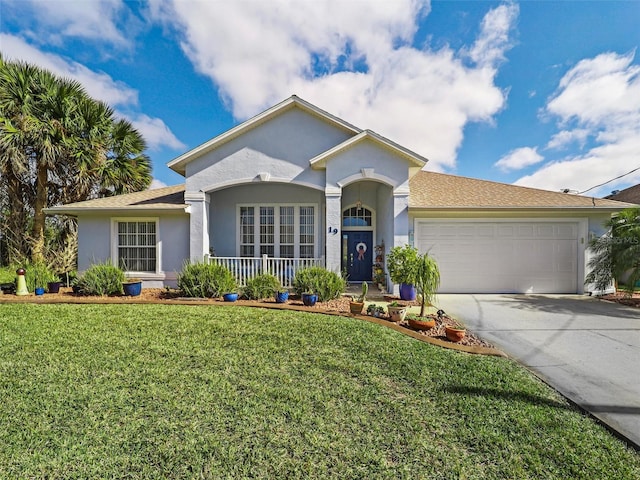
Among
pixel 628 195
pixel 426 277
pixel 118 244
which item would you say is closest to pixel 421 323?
pixel 426 277

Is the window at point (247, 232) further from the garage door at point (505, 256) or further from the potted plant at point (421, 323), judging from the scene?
the potted plant at point (421, 323)

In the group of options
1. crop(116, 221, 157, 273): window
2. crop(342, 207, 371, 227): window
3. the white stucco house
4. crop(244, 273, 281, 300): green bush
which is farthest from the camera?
crop(342, 207, 371, 227): window

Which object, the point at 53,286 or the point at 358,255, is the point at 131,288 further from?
the point at 358,255

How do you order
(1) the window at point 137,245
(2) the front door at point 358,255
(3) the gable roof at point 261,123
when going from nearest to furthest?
1. (3) the gable roof at point 261,123
2. (1) the window at point 137,245
3. (2) the front door at point 358,255

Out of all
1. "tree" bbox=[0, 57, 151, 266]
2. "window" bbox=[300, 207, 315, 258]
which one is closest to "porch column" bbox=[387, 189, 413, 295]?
"window" bbox=[300, 207, 315, 258]

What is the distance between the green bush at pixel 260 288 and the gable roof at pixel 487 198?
5.69 metres

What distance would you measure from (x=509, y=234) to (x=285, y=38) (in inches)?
441

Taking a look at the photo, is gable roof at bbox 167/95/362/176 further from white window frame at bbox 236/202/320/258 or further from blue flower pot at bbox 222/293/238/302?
blue flower pot at bbox 222/293/238/302

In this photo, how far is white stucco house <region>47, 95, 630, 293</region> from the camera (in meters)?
10.6

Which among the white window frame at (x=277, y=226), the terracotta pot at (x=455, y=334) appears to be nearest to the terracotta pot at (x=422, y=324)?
the terracotta pot at (x=455, y=334)

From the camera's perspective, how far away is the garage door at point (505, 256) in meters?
11.1

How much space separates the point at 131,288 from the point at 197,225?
9.93 ft

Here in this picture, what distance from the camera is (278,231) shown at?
1277cm

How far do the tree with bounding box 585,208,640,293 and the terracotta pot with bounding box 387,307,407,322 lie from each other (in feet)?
27.7
